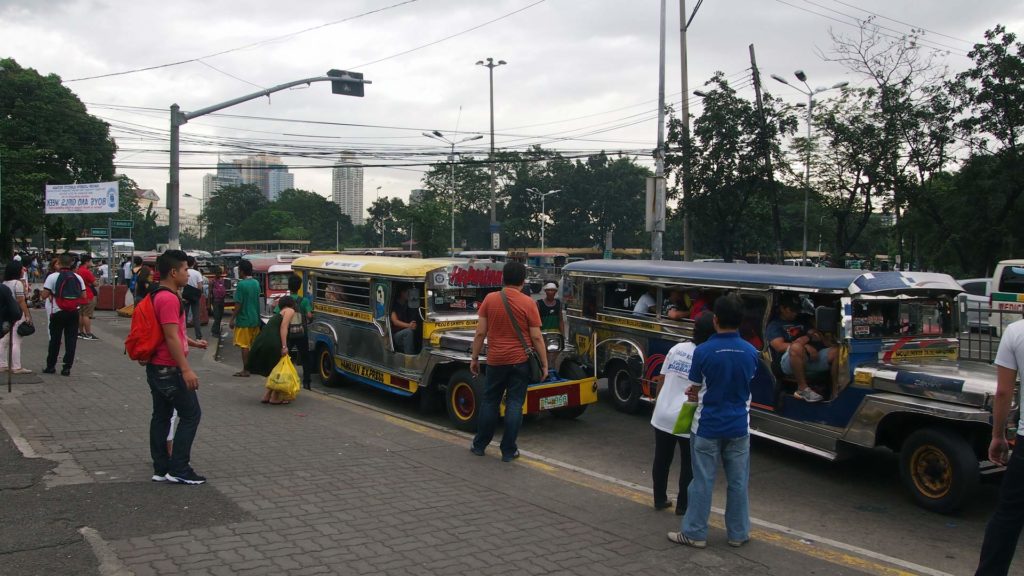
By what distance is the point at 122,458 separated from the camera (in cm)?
610

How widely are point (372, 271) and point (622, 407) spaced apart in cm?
381

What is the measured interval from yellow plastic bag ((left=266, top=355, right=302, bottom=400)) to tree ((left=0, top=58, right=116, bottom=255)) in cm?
2895

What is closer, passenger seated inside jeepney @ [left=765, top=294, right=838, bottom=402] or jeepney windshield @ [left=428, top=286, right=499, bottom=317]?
passenger seated inside jeepney @ [left=765, top=294, right=838, bottom=402]

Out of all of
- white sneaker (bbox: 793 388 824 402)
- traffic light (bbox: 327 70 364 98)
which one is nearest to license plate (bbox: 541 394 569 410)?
white sneaker (bbox: 793 388 824 402)

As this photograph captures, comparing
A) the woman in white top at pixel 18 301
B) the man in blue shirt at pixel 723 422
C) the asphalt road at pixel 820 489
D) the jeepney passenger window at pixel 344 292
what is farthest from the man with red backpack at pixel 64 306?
the man in blue shirt at pixel 723 422

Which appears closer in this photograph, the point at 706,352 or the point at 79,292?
the point at 706,352

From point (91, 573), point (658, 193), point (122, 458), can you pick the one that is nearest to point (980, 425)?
point (91, 573)

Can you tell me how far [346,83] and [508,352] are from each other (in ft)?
40.5

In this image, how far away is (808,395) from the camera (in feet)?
23.1

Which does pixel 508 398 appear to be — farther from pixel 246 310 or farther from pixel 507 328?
pixel 246 310

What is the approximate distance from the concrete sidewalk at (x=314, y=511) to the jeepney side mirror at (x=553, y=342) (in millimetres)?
2059

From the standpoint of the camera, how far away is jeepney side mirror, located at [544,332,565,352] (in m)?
9.08

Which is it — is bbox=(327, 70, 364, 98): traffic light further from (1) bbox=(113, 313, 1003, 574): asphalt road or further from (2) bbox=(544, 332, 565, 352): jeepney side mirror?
(2) bbox=(544, 332, 565, 352): jeepney side mirror

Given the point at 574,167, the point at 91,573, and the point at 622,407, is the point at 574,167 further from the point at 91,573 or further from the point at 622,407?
the point at 91,573
